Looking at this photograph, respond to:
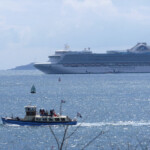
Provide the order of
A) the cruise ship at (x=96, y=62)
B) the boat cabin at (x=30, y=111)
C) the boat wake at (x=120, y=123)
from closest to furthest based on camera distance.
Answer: the boat cabin at (x=30, y=111) → the boat wake at (x=120, y=123) → the cruise ship at (x=96, y=62)

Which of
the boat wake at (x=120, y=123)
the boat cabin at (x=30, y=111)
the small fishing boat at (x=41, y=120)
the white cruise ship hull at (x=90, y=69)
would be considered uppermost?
the white cruise ship hull at (x=90, y=69)

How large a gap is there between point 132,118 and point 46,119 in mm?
8890

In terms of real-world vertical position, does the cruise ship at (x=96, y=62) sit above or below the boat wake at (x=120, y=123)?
above

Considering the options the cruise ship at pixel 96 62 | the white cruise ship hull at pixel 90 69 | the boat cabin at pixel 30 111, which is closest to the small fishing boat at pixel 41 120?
the boat cabin at pixel 30 111

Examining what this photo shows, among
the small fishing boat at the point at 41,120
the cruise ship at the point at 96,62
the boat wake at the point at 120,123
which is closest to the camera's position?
the small fishing boat at the point at 41,120

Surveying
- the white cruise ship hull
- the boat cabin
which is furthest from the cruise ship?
the boat cabin

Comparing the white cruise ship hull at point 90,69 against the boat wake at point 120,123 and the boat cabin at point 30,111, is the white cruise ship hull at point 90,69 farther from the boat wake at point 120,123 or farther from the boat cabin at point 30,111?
the boat cabin at point 30,111

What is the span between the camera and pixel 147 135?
41312 millimetres

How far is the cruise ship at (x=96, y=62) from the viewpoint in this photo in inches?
6486

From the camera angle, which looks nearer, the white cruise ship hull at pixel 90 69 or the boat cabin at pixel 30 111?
the boat cabin at pixel 30 111

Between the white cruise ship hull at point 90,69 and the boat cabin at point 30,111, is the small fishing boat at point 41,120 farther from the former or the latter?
the white cruise ship hull at point 90,69

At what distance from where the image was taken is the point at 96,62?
6526 inches

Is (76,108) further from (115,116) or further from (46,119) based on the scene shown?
(46,119)

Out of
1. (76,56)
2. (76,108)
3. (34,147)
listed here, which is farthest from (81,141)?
(76,56)
